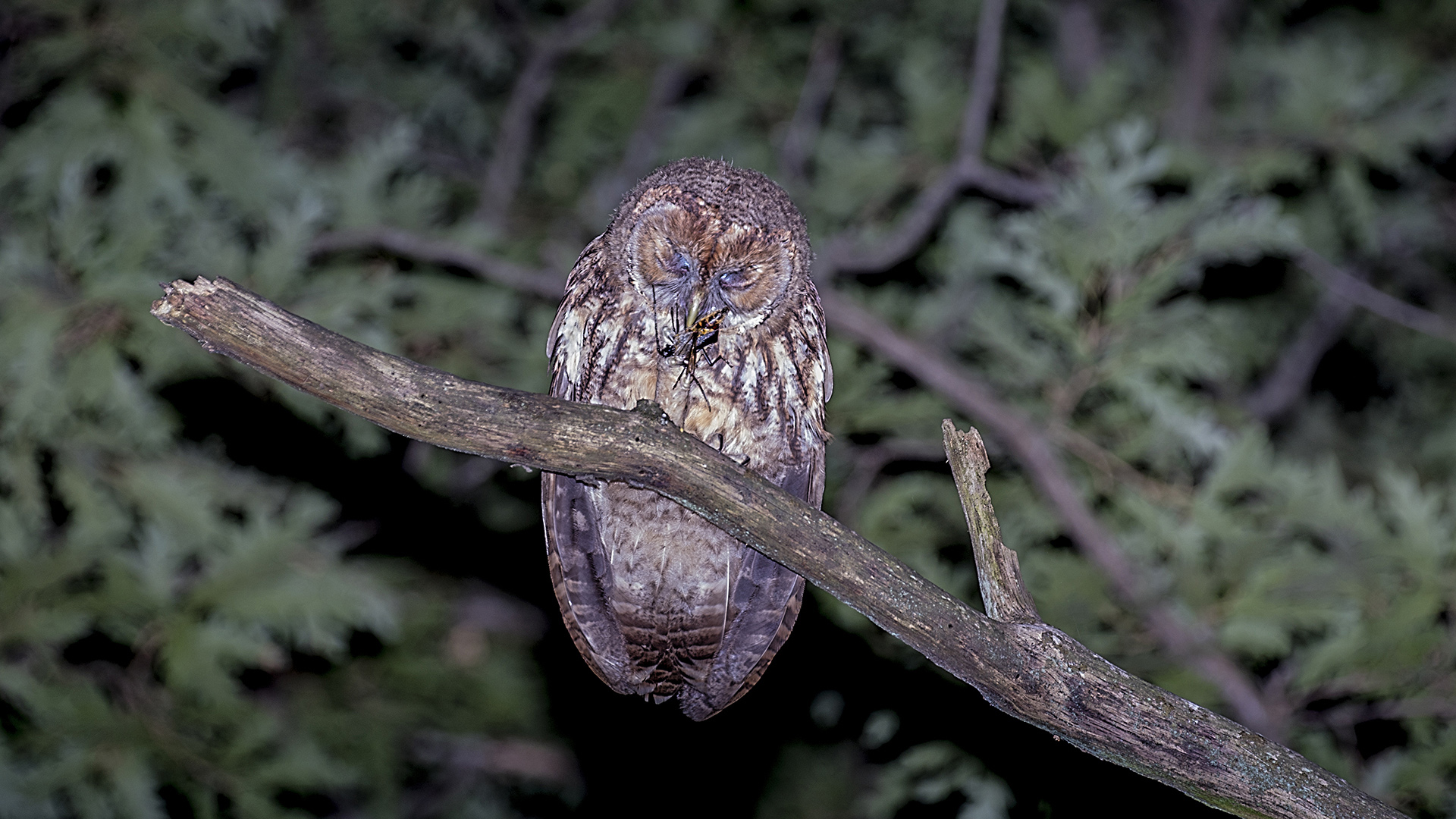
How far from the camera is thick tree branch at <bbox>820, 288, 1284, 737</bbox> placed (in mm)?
3537

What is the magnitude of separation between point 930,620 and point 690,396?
71 cm

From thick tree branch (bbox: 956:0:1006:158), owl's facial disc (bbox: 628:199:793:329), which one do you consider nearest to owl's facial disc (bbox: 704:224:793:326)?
owl's facial disc (bbox: 628:199:793:329)

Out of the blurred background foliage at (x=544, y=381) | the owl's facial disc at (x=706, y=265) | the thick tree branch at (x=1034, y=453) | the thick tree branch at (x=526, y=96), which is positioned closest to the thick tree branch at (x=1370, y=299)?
the blurred background foliage at (x=544, y=381)

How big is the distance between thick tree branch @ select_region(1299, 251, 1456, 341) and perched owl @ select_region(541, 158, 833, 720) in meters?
3.80

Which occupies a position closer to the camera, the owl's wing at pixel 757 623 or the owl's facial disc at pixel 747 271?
the owl's facial disc at pixel 747 271

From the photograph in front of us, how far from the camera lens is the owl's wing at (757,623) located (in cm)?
247

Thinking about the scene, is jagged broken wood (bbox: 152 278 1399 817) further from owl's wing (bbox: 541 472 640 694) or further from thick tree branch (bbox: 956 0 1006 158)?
thick tree branch (bbox: 956 0 1006 158)

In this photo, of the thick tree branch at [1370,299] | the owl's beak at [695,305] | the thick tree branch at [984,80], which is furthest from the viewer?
the thick tree branch at [1370,299]

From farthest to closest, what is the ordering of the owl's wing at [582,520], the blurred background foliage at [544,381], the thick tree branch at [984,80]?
1. the thick tree branch at [984,80]
2. the blurred background foliage at [544,381]
3. the owl's wing at [582,520]

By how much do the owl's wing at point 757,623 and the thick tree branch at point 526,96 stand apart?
341 cm

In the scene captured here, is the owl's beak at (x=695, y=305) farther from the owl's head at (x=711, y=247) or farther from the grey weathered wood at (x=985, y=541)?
the grey weathered wood at (x=985, y=541)

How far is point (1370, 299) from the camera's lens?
17.6ft

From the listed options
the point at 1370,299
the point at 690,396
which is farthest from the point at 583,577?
the point at 1370,299

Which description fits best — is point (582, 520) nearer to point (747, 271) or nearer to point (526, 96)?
point (747, 271)
